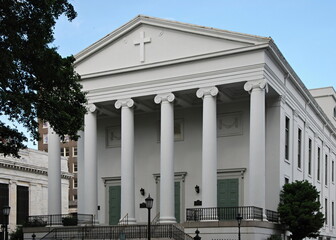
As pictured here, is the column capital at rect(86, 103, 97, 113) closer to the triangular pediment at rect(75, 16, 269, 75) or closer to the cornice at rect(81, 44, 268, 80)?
the cornice at rect(81, 44, 268, 80)

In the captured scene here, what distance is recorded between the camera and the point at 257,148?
30578 millimetres

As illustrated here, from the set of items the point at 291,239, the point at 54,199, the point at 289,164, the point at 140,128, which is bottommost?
the point at 291,239

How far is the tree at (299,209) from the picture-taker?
31.7m

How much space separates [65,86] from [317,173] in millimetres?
30209

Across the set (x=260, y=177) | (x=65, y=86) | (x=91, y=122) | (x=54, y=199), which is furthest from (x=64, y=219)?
(x=65, y=86)

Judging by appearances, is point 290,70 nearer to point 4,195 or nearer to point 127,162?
point 127,162

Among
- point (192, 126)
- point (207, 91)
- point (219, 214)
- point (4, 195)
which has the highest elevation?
point (207, 91)

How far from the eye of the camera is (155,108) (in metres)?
38.8

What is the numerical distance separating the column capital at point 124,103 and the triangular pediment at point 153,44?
2.13 meters

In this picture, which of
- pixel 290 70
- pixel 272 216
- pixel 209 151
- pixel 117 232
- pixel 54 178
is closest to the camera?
pixel 117 232

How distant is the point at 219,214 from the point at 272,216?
3.12 m

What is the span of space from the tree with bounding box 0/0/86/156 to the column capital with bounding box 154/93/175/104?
11.9m

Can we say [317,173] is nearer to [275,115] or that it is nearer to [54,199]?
[275,115]

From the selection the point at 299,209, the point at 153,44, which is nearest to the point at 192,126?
the point at 153,44
